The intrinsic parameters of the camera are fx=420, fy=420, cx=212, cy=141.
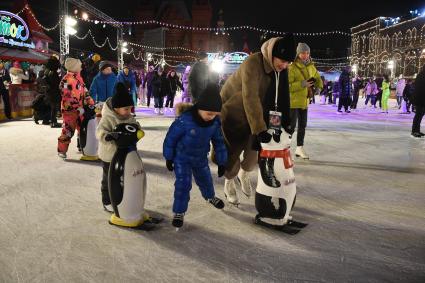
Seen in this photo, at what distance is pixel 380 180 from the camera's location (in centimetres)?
484

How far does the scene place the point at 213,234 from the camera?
3.07 meters

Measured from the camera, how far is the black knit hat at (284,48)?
324 centimetres

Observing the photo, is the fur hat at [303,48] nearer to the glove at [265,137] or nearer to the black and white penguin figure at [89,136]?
the glove at [265,137]

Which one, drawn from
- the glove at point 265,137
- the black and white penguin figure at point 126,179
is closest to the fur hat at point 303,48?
the glove at point 265,137

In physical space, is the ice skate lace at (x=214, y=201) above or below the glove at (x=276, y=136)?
below

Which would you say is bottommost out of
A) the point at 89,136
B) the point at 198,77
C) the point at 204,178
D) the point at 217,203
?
the point at 217,203

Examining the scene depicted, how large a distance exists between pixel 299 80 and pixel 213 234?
301 cm

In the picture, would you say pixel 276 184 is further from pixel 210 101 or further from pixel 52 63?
pixel 52 63

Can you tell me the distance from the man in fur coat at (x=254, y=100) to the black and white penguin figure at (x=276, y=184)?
10 cm

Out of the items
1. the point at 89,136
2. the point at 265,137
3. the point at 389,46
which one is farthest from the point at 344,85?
the point at 389,46

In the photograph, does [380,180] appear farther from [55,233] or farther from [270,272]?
[55,233]

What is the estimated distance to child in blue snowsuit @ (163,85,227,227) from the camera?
308 cm

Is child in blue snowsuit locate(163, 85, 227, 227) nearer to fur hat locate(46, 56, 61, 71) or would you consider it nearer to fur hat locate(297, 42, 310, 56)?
fur hat locate(297, 42, 310, 56)

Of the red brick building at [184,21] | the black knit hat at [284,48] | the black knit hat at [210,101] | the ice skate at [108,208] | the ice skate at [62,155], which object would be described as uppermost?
the red brick building at [184,21]
